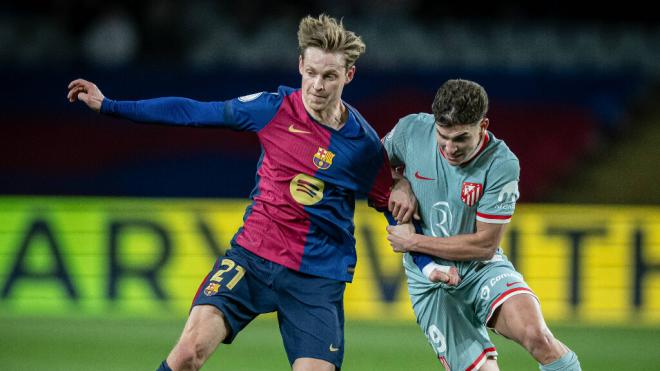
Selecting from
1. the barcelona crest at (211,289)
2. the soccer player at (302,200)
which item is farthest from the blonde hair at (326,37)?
the barcelona crest at (211,289)

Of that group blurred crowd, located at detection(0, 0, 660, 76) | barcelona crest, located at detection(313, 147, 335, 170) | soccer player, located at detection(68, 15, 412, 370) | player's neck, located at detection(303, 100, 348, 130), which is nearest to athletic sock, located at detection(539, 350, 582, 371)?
soccer player, located at detection(68, 15, 412, 370)

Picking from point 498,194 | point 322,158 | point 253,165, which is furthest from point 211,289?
point 253,165


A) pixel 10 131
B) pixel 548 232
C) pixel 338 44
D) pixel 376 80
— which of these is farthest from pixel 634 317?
pixel 10 131

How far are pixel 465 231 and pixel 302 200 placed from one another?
2.82 feet

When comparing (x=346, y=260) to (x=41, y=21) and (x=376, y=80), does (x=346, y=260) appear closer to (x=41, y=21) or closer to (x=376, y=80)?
(x=376, y=80)

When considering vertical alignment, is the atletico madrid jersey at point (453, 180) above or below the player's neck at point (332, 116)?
below

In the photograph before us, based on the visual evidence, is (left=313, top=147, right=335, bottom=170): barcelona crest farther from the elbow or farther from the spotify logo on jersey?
the elbow

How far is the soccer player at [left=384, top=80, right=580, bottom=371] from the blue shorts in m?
0.49

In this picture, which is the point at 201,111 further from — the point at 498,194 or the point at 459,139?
the point at 498,194

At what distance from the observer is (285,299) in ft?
16.4

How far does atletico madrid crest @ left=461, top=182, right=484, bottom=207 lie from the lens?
201 inches

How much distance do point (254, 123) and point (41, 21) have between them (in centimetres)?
744

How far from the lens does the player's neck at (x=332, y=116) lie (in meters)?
5.07

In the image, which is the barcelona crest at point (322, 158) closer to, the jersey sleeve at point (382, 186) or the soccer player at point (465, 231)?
the jersey sleeve at point (382, 186)
